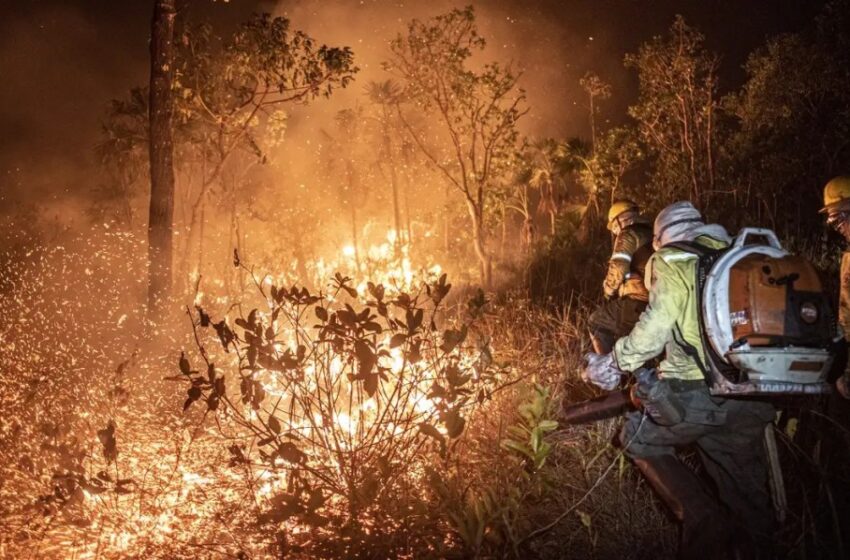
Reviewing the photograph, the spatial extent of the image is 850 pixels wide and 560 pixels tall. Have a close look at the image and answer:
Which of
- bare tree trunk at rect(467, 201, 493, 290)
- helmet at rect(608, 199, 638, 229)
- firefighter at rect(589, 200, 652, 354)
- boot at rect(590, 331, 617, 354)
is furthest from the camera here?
bare tree trunk at rect(467, 201, 493, 290)

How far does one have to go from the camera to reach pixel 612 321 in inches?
219

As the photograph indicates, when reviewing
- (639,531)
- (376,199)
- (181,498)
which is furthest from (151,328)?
(376,199)

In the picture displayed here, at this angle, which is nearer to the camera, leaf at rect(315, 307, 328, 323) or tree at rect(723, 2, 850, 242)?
leaf at rect(315, 307, 328, 323)

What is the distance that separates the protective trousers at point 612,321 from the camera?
5207mm

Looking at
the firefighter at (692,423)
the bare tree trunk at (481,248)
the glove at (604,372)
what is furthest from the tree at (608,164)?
the firefighter at (692,423)

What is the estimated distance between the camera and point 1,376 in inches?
238

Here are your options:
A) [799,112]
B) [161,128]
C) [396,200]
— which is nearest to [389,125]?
[396,200]

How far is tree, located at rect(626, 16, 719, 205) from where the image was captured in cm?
1777

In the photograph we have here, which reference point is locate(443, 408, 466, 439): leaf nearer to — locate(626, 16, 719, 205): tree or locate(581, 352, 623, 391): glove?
locate(581, 352, 623, 391): glove

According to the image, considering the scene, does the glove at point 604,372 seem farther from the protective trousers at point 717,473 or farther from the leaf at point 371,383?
the leaf at point 371,383

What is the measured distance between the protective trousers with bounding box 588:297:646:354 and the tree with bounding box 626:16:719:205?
12629 millimetres

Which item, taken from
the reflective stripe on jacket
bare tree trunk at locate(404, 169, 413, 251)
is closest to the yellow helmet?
the reflective stripe on jacket

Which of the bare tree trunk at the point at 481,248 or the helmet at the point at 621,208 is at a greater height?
the bare tree trunk at the point at 481,248

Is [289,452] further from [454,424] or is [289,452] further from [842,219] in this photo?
[842,219]
